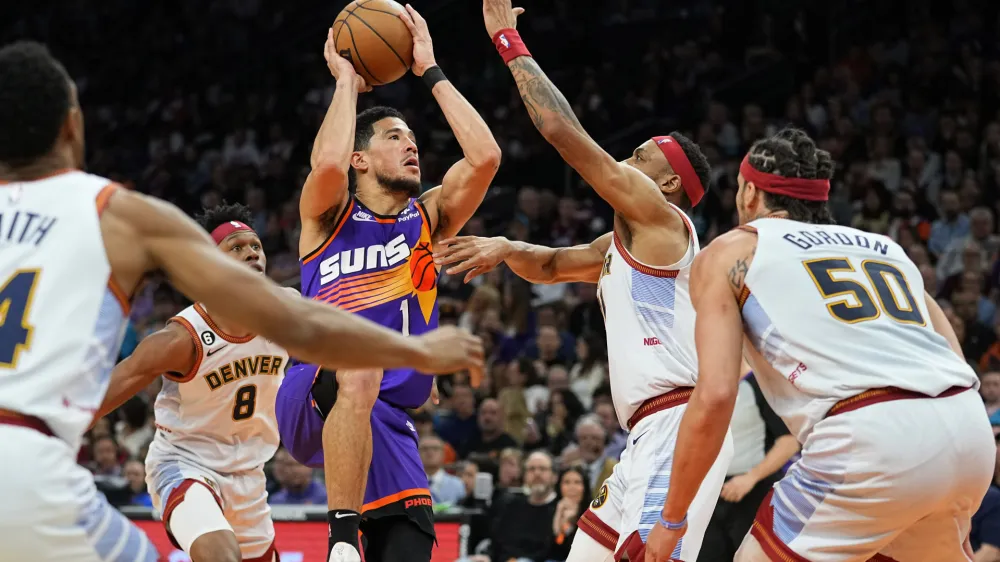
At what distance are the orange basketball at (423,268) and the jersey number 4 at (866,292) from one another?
2.25 meters

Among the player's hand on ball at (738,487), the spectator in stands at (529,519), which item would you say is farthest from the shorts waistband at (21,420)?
the spectator in stands at (529,519)

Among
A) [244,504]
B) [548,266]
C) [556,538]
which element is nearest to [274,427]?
[244,504]

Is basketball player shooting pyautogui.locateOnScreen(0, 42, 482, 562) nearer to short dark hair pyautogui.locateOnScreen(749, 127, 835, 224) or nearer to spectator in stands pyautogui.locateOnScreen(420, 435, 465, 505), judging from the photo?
short dark hair pyautogui.locateOnScreen(749, 127, 835, 224)

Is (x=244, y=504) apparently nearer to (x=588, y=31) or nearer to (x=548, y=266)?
(x=548, y=266)

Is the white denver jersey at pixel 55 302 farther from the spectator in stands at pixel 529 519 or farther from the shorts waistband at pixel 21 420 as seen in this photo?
→ the spectator in stands at pixel 529 519

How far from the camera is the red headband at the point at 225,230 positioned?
703 cm

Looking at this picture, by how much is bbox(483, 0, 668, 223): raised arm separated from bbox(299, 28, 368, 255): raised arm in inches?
35.4

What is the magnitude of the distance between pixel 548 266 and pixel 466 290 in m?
8.18

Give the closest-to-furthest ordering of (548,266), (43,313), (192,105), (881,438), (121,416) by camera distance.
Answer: (43,313) → (881,438) → (548,266) → (121,416) → (192,105)

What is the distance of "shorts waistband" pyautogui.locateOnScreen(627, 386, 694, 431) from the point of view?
541cm

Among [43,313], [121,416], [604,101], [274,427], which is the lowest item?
[121,416]

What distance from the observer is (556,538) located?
983 cm

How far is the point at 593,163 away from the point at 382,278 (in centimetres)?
118

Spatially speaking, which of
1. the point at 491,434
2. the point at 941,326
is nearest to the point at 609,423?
the point at 491,434
